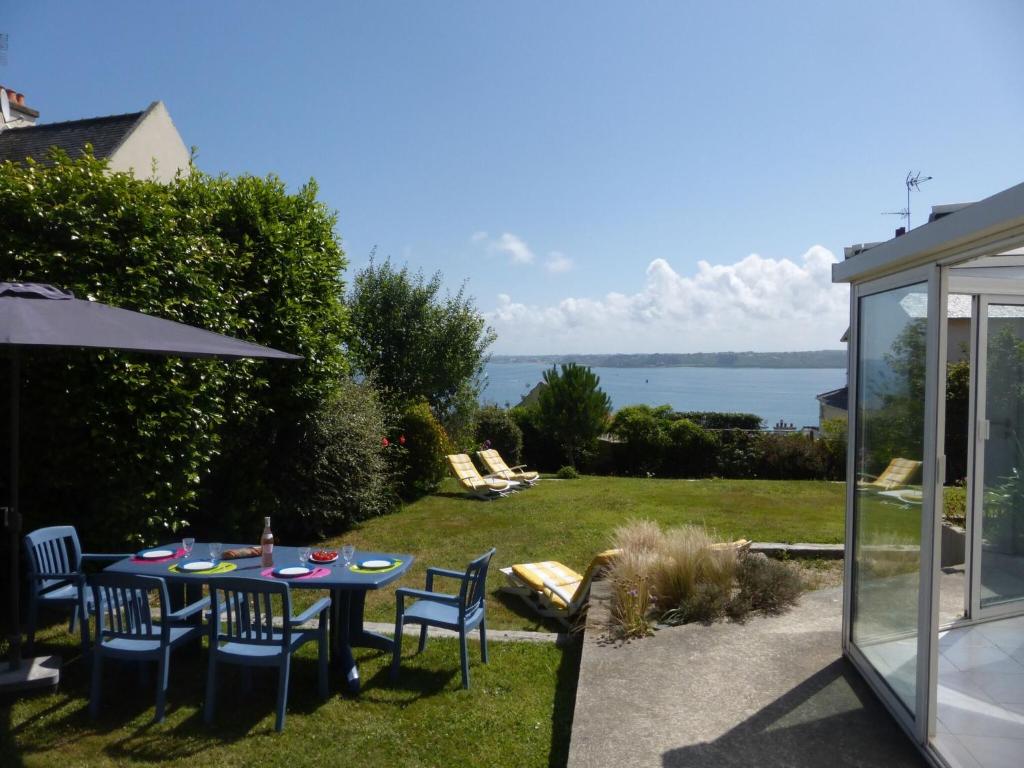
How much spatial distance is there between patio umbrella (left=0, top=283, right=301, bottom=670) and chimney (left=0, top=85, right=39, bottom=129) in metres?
15.2

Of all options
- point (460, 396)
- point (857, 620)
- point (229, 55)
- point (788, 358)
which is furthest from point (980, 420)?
point (788, 358)

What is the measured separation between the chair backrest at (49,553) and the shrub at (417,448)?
7.35m

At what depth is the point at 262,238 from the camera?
28.3 ft

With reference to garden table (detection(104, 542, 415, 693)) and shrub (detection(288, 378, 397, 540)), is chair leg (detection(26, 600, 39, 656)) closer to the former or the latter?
garden table (detection(104, 542, 415, 693))

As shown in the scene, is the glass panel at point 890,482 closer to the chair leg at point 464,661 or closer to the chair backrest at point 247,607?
the chair leg at point 464,661

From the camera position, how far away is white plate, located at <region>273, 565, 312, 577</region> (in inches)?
195

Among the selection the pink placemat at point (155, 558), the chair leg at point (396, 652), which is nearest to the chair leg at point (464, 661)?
the chair leg at point (396, 652)

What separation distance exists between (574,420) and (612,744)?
15.3 meters

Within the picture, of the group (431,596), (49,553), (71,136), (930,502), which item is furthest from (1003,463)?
(71,136)

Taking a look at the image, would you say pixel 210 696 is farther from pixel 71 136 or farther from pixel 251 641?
pixel 71 136

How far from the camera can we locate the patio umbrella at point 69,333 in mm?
4020

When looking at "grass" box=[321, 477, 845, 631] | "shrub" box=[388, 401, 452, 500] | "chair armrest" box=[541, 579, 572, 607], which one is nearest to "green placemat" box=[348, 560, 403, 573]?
"grass" box=[321, 477, 845, 631]

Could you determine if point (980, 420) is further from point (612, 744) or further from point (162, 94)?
point (162, 94)

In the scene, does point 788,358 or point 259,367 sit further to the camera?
point 788,358
